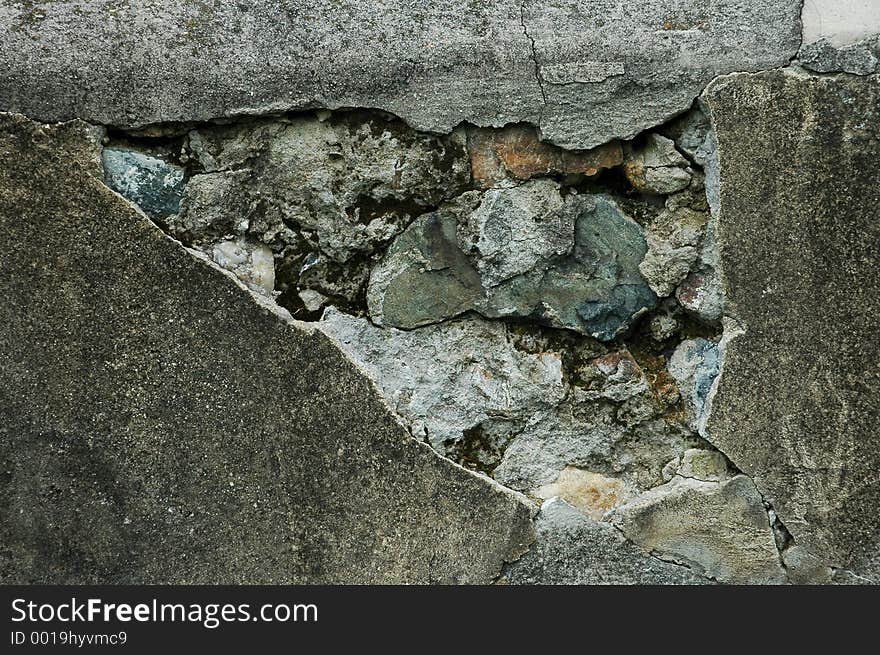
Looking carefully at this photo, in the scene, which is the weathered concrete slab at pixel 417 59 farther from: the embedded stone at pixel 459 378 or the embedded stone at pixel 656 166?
the embedded stone at pixel 459 378

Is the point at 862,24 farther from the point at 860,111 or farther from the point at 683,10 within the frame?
the point at 683,10

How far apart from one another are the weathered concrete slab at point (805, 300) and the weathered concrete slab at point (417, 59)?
13 centimetres

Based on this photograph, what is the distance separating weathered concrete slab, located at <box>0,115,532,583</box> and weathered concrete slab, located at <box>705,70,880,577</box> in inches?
23.5

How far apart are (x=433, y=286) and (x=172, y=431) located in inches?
25.5

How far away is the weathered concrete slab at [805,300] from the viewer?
1.78m

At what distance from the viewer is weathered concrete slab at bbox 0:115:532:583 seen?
1729mm

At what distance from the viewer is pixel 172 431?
5.92 feet

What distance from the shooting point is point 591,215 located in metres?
1.92

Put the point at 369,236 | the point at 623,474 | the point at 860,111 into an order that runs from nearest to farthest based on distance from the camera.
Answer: the point at 860,111, the point at 369,236, the point at 623,474

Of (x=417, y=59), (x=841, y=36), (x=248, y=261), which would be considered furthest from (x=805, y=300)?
(x=248, y=261)

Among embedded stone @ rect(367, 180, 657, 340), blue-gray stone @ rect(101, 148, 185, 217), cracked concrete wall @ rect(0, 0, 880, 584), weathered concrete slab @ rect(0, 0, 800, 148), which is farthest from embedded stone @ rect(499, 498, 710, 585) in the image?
blue-gray stone @ rect(101, 148, 185, 217)

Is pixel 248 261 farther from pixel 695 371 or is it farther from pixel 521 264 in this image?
pixel 695 371

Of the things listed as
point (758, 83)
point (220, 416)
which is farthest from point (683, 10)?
point (220, 416)

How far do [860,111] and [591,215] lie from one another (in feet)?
1.93
